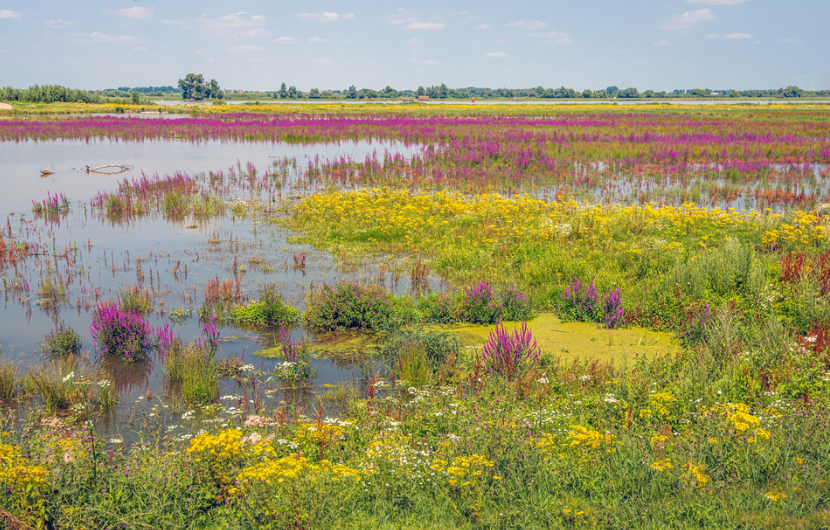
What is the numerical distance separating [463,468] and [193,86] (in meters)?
165

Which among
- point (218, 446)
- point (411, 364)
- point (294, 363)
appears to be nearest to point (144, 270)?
point (294, 363)

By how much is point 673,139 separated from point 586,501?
120ft

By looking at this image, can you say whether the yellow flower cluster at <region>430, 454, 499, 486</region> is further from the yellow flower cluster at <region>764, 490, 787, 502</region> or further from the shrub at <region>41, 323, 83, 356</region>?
the shrub at <region>41, 323, 83, 356</region>

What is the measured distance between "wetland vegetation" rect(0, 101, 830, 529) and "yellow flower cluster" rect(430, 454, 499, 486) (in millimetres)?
32

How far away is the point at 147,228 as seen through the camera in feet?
55.1

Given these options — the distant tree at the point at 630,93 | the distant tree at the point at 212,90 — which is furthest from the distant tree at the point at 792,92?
the distant tree at the point at 212,90

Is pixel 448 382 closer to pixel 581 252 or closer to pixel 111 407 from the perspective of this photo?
pixel 111 407

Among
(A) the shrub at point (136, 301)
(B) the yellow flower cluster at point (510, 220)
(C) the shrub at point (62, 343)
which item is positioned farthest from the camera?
(B) the yellow flower cluster at point (510, 220)

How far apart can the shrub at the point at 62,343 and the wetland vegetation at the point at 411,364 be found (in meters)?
0.04

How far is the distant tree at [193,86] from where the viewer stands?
14950 cm

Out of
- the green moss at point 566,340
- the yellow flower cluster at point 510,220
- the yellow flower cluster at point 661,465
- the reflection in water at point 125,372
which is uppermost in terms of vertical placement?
the yellow flower cluster at point 510,220

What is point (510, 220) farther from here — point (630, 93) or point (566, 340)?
point (630, 93)

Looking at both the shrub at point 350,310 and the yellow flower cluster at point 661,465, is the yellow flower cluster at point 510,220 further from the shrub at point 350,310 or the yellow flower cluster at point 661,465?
the yellow flower cluster at point 661,465

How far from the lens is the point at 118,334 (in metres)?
8.49
